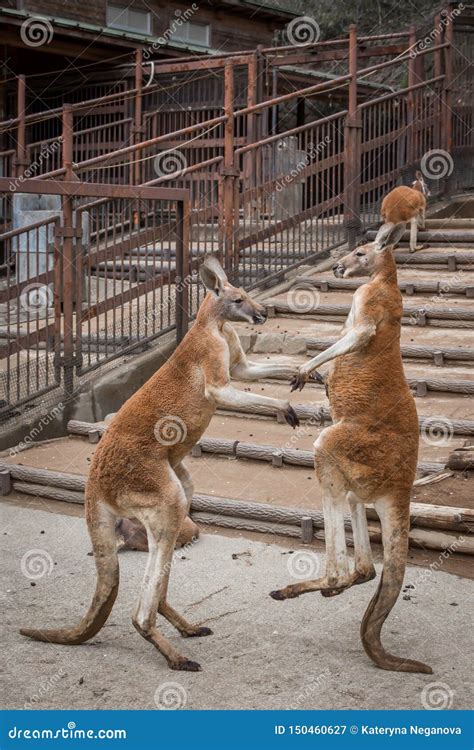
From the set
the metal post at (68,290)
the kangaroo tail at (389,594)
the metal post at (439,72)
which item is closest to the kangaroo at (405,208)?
the metal post at (439,72)

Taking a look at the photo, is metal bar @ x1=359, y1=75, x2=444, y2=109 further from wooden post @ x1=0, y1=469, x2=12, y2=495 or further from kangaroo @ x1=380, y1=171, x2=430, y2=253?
wooden post @ x1=0, y1=469, x2=12, y2=495

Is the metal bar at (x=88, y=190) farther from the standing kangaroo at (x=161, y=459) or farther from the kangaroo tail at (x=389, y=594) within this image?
the kangaroo tail at (x=389, y=594)

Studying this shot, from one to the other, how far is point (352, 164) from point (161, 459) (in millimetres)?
10213

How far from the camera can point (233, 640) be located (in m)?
5.54

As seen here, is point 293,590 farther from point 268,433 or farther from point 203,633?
point 268,433

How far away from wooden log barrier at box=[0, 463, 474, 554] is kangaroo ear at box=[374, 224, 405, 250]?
2205 mm

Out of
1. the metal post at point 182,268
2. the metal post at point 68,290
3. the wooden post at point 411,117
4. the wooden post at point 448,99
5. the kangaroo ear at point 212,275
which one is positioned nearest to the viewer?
the kangaroo ear at point 212,275

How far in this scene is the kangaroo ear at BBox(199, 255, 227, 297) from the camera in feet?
18.4

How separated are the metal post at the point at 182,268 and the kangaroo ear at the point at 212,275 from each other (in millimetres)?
5410

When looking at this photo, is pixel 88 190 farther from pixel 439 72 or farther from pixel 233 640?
pixel 439 72

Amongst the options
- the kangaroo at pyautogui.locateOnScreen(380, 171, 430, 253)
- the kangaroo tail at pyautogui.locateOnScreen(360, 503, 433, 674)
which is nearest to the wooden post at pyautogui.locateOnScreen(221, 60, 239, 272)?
the kangaroo at pyautogui.locateOnScreen(380, 171, 430, 253)

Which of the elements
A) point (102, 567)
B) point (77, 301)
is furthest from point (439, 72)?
point (102, 567)

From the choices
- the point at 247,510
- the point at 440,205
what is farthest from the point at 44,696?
the point at 440,205

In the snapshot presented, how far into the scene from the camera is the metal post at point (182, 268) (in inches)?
437
